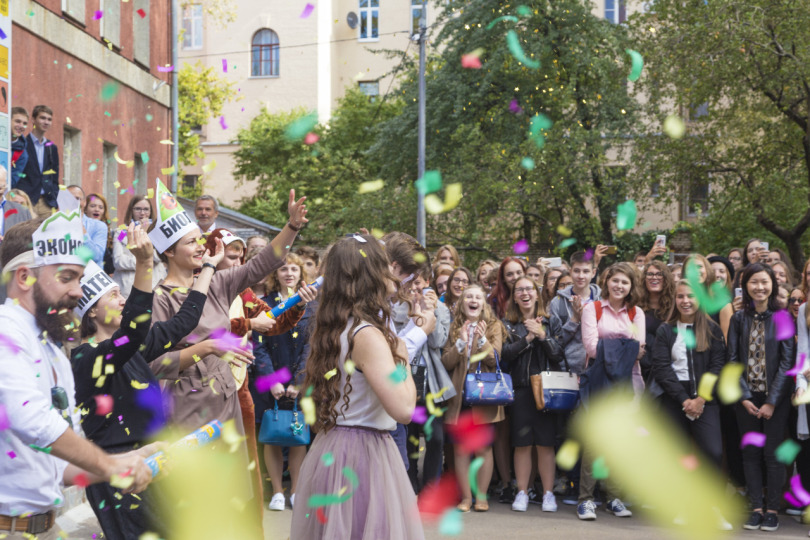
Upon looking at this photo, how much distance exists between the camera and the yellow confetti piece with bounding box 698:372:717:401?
7633mm

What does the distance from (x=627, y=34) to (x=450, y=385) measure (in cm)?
1887

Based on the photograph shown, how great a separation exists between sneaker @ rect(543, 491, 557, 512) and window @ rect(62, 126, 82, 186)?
10.1 meters

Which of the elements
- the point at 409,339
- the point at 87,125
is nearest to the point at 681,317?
the point at 409,339

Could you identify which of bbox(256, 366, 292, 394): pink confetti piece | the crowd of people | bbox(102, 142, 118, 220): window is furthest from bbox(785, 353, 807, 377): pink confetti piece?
bbox(102, 142, 118, 220): window

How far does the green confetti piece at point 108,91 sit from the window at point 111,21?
0.74 m

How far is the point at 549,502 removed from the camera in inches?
312

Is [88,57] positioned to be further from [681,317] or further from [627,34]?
[627,34]

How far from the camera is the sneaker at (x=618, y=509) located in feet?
25.5

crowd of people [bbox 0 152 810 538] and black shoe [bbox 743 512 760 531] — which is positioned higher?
crowd of people [bbox 0 152 810 538]

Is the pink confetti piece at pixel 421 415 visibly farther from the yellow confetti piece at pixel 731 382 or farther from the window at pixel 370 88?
the window at pixel 370 88

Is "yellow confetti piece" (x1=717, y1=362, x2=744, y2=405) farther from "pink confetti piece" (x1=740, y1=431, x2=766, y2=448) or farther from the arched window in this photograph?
the arched window

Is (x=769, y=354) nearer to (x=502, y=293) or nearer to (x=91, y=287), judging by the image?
(x=502, y=293)

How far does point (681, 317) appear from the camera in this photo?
25.9 ft

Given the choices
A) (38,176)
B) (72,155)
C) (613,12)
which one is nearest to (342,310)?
(38,176)
